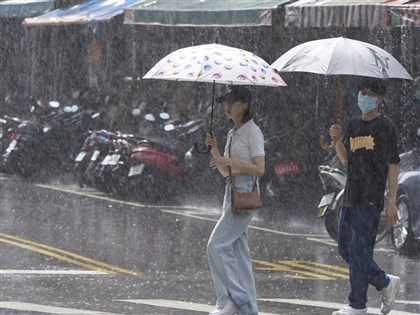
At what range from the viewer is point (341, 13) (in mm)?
20203

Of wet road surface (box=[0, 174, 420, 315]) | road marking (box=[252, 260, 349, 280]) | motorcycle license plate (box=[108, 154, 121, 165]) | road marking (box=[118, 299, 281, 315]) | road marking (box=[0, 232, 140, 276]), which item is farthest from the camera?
motorcycle license plate (box=[108, 154, 121, 165])

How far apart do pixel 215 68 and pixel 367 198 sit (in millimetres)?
1496

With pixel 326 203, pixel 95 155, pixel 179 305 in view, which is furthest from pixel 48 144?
pixel 179 305

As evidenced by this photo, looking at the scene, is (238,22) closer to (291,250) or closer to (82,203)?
(82,203)

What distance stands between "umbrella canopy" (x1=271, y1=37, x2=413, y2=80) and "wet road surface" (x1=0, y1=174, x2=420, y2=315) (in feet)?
6.84

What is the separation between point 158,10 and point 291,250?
1001 centimetres

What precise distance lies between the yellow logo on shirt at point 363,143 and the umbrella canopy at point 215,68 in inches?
27.3

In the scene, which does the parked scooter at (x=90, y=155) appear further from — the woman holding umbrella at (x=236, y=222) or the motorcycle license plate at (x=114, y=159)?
the woman holding umbrella at (x=236, y=222)

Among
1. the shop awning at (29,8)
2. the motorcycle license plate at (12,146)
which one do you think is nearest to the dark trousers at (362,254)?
the motorcycle license plate at (12,146)

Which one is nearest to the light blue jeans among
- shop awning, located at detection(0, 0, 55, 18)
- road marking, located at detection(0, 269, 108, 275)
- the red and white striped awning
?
road marking, located at detection(0, 269, 108, 275)

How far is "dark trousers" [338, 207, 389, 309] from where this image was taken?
33.8 feet

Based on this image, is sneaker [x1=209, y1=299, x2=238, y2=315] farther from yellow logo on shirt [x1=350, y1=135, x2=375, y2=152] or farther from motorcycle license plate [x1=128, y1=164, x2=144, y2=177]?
motorcycle license plate [x1=128, y1=164, x2=144, y2=177]

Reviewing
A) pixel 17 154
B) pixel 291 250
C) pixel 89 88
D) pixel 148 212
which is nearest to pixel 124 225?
pixel 148 212

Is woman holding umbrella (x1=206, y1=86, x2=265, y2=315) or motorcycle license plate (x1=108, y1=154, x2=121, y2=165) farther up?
woman holding umbrella (x1=206, y1=86, x2=265, y2=315)
